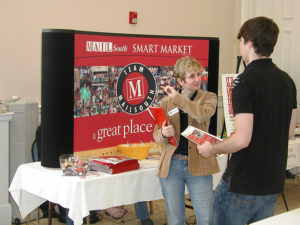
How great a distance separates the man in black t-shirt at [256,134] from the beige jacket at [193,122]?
1.84 feet

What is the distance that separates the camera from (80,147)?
276 centimetres

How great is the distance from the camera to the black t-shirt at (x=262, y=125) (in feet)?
5.64

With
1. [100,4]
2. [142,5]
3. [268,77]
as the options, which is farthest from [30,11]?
[268,77]

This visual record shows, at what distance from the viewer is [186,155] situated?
96.3 inches

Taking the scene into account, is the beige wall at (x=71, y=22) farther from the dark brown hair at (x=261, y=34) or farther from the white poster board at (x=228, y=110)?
the dark brown hair at (x=261, y=34)

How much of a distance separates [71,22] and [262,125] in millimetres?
2837

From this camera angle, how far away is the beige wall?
378cm

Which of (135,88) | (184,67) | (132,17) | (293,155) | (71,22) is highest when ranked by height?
→ (132,17)

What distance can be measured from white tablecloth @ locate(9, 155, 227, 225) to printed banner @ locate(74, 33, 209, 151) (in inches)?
11.7

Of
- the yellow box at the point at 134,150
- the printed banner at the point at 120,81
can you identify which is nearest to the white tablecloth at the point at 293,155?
the printed banner at the point at 120,81

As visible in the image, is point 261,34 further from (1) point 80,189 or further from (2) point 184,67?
(1) point 80,189

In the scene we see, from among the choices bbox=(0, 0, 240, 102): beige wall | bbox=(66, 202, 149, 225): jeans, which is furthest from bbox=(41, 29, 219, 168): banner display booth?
bbox=(0, 0, 240, 102): beige wall

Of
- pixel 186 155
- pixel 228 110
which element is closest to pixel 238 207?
pixel 186 155

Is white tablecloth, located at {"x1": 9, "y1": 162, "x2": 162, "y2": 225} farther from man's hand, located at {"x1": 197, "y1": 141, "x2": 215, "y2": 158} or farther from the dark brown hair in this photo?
the dark brown hair
